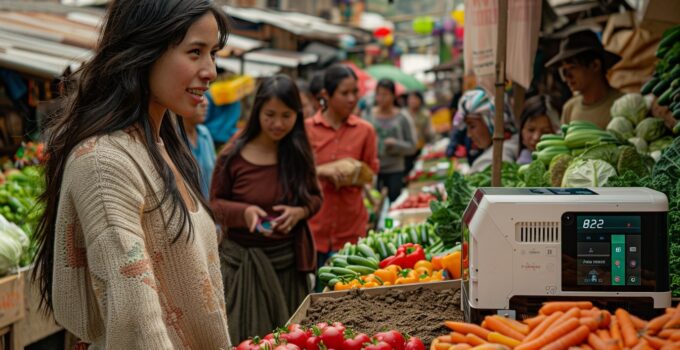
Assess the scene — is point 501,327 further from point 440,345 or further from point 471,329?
point 440,345

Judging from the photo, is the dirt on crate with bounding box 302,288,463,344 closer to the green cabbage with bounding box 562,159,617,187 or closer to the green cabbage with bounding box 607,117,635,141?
the green cabbage with bounding box 562,159,617,187

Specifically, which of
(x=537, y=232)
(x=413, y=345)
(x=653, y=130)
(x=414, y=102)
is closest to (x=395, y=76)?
(x=414, y=102)

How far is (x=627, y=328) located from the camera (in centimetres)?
265

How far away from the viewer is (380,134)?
1195 cm

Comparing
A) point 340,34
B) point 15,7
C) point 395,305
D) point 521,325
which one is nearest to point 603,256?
point 521,325

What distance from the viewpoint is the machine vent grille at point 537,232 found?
2986 mm

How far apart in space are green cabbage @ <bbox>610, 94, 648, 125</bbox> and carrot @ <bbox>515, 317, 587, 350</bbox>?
4.20 m

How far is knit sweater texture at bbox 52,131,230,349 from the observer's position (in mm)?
2477

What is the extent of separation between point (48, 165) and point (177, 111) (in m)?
0.46

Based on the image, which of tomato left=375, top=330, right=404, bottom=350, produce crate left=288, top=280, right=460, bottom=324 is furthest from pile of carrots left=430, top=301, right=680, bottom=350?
produce crate left=288, top=280, right=460, bottom=324

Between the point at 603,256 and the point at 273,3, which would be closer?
the point at 603,256

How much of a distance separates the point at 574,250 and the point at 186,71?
4.81 feet

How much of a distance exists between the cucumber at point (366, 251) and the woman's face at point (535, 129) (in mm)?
2228

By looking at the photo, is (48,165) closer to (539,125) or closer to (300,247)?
(300,247)
